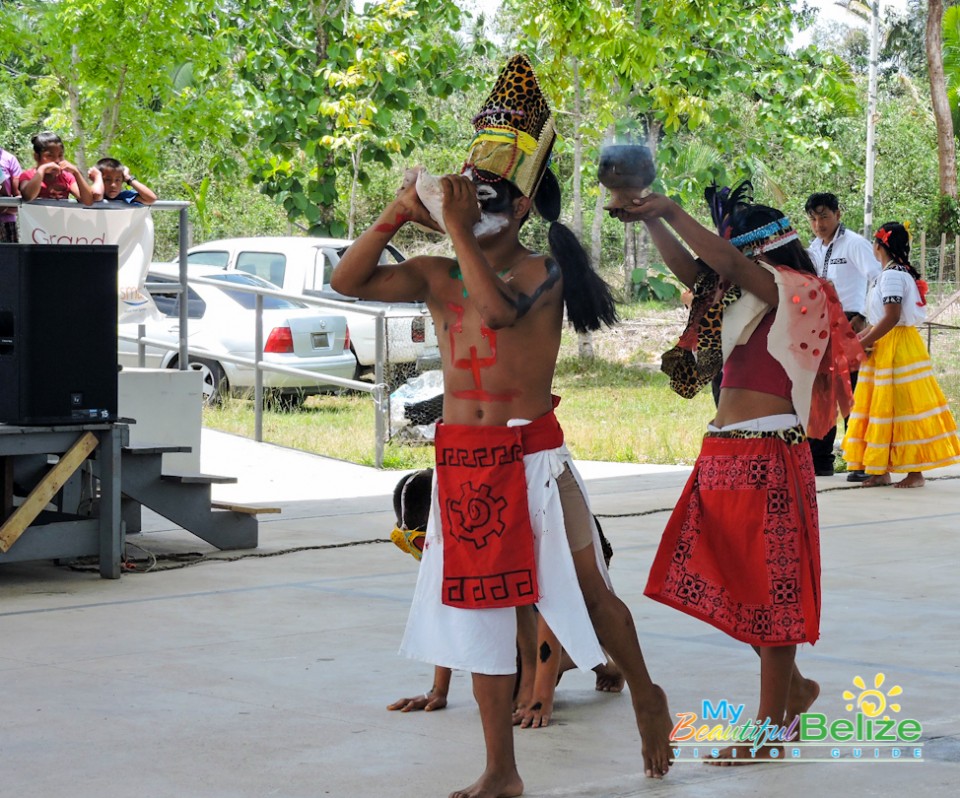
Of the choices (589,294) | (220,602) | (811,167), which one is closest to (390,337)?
(220,602)

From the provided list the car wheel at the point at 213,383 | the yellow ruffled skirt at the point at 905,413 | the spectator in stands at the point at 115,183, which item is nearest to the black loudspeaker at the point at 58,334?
the spectator in stands at the point at 115,183

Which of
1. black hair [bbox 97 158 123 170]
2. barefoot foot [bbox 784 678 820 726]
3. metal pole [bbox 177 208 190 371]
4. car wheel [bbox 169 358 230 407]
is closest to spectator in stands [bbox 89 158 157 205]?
black hair [bbox 97 158 123 170]

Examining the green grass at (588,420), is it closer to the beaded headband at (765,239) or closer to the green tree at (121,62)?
the green tree at (121,62)

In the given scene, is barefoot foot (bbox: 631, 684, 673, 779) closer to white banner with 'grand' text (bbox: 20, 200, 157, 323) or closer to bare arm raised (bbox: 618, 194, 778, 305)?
bare arm raised (bbox: 618, 194, 778, 305)

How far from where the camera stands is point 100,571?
24.8ft

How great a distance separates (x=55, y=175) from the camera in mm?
9656

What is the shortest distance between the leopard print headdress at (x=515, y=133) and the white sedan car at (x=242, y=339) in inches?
410

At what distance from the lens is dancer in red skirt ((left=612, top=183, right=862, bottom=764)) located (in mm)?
4320

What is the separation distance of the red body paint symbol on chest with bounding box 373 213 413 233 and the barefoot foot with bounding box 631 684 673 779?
4.80ft

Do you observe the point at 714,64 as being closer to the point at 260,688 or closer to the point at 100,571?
the point at 100,571

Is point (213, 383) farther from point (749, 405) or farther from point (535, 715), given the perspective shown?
point (749, 405)

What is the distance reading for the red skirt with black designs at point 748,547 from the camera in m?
4.32

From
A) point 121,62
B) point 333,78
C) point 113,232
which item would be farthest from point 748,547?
point 333,78

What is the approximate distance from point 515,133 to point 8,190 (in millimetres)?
6173
